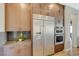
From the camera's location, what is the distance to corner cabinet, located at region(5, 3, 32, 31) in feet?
7.20

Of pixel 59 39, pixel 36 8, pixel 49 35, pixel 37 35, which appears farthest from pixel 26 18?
pixel 59 39

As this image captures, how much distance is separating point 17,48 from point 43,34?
492 mm

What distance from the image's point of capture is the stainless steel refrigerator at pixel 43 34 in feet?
7.41

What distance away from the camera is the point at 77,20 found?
2191mm

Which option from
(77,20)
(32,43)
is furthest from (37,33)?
(77,20)

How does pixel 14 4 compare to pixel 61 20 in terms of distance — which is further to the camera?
pixel 61 20

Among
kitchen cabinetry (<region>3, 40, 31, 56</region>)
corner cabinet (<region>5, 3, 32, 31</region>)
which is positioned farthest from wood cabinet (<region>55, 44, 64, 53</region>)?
corner cabinet (<region>5, 3, 32, 31</region>)

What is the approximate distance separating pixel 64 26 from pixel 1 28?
1033 millimetres

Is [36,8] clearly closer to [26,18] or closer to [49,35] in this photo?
[26,18]

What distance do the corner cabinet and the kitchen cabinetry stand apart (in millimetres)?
237

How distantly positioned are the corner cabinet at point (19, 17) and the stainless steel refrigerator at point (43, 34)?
114 mm

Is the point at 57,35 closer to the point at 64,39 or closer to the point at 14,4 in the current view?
the point at 64,39

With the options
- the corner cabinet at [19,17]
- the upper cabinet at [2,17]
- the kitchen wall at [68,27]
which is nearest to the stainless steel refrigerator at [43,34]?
the corner cabinet at [19,17]

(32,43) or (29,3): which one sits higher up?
(29,3)
